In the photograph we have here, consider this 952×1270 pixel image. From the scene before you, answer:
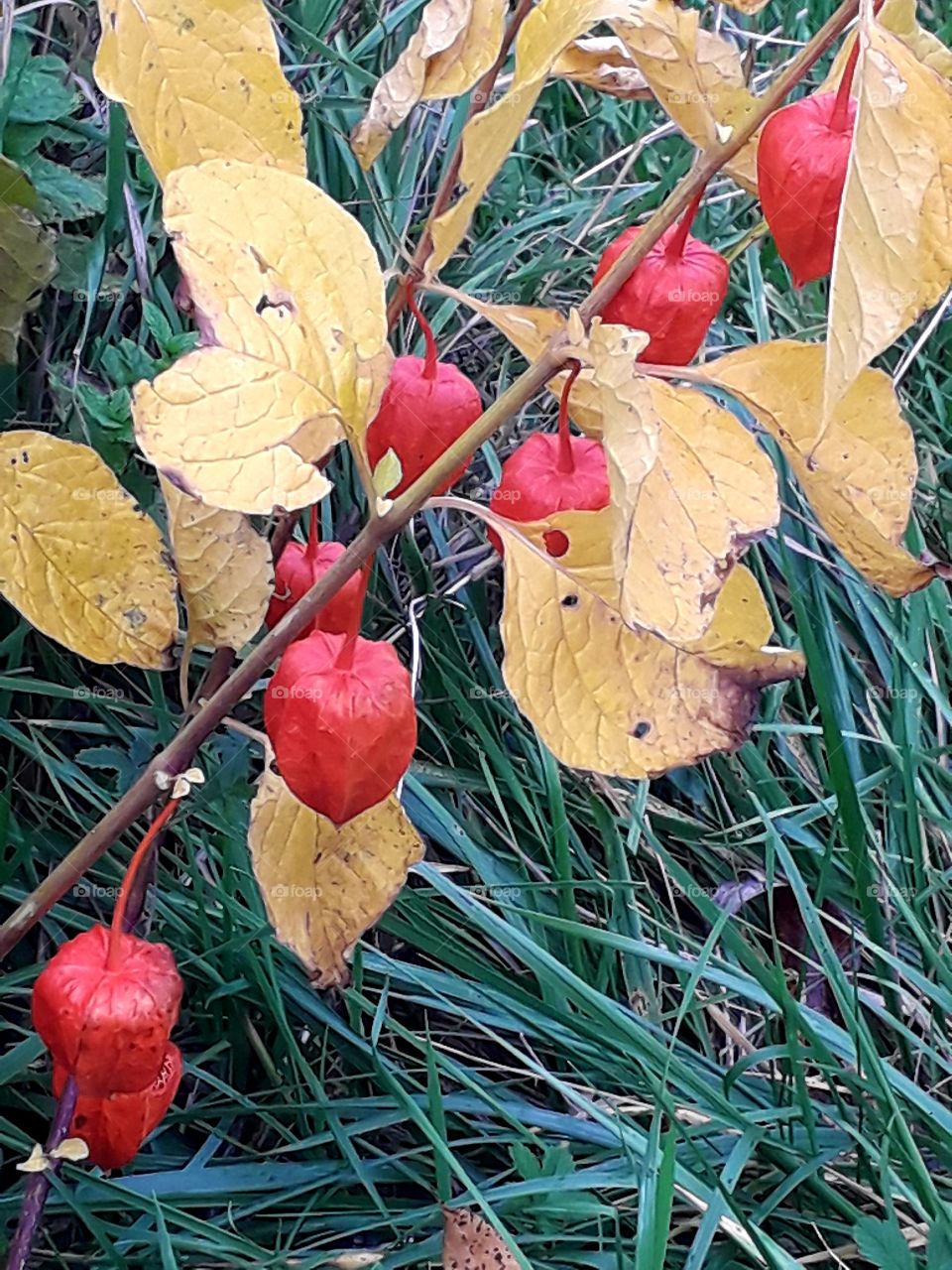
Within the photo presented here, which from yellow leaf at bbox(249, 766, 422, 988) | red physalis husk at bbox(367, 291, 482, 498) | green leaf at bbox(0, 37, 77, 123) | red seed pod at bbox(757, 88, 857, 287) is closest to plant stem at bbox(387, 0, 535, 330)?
red physalis husk at bbox(367, 291, 482, 498)

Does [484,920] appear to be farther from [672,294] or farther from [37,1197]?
[672,294]

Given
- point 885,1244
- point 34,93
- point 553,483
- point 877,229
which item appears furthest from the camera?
point 34,93

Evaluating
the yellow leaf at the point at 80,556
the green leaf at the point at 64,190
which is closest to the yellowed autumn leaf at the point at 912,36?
the yellow leaf at the point at 80,556

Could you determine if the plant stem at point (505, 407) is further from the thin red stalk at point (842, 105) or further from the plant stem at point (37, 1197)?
the plant stem at point (37, 1197)

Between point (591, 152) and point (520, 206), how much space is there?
21 cm

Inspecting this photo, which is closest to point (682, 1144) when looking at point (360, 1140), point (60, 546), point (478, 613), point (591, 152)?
point (360, 1140)

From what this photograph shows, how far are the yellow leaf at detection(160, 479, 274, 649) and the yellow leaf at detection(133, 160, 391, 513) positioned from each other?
160 mm

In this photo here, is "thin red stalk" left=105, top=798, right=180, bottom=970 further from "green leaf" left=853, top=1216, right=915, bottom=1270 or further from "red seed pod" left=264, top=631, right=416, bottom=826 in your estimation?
"green leaf" left=853, top=1216, right=915, bottom=1270

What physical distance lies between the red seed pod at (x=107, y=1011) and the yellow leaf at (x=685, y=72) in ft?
1.33

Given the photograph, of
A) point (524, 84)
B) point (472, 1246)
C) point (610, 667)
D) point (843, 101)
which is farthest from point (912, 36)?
point (472, 1246)

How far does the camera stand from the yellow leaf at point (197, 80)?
48cm

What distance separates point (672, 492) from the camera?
42 centimetres

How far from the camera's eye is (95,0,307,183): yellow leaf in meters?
0.48

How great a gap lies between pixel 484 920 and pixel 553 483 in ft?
1.52
